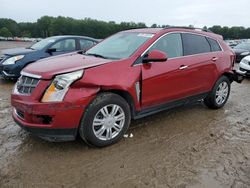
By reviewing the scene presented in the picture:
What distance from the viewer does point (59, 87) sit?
3744 millimetres

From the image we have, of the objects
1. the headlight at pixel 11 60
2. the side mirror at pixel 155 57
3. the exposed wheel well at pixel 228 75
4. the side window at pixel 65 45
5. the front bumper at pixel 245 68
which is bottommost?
the front bumper at pixel 245 68

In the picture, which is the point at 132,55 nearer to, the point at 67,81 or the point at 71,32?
the point at 67,81

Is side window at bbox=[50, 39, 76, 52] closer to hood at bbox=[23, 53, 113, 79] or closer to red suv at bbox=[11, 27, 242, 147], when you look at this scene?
red suv at bbox=[11, 27, 242, 147]

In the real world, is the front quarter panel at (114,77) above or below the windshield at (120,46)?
below

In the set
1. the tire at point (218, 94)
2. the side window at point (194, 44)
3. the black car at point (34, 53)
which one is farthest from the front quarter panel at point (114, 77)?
the black car at point (34, 53)

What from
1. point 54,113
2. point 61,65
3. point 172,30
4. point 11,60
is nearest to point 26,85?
point 61,65

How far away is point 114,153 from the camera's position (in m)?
4.01

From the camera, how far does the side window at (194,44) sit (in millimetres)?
5320

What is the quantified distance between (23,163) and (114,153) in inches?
46.3

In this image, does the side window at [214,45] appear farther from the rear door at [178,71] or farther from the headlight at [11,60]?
the headlight at [11,60]

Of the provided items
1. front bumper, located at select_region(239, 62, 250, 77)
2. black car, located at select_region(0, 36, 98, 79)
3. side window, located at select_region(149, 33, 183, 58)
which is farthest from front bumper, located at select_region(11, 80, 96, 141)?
front bumper, located at select_region(239, 62, 250, 77)

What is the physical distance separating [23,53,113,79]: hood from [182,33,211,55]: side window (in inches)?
67.5

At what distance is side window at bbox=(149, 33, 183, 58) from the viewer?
15.9ft

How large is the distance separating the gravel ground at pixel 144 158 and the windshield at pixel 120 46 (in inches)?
50.2
